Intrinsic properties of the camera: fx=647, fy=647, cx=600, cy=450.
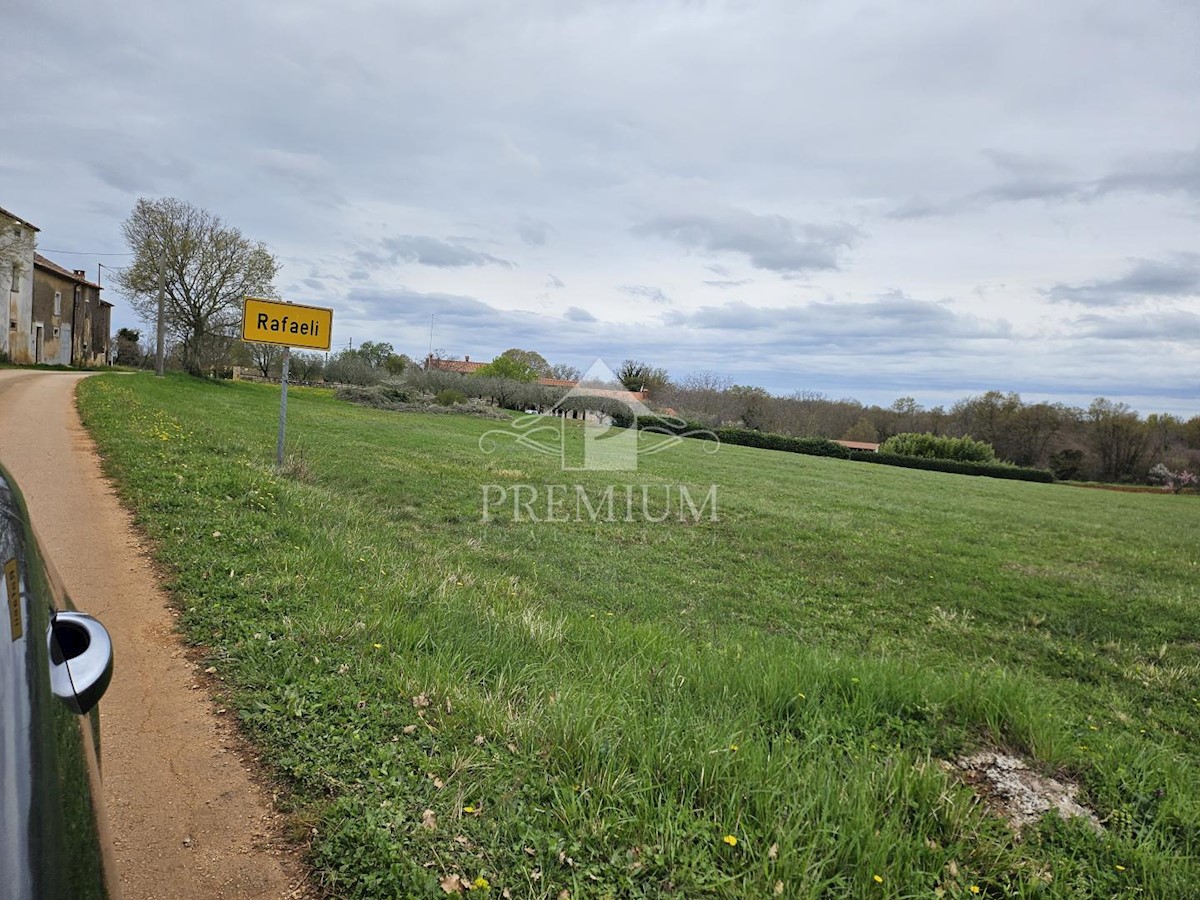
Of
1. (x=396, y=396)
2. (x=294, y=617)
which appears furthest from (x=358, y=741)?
(x=396, y=396)

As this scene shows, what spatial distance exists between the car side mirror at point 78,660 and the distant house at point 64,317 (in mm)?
52664

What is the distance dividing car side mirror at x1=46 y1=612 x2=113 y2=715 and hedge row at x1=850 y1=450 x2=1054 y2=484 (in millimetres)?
47876

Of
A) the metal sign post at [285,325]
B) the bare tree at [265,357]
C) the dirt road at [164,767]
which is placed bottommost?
the dirt road at [164,767]

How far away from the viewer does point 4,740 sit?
984 mm

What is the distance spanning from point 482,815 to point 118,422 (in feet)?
41.2

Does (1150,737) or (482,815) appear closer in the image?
(482,815)

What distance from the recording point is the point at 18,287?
3856 centimetres

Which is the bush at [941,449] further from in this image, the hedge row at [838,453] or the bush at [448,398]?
the bush at [448,398]

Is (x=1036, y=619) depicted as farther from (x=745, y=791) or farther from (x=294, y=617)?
(x=294, y=617)

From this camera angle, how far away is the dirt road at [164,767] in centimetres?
210
